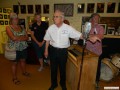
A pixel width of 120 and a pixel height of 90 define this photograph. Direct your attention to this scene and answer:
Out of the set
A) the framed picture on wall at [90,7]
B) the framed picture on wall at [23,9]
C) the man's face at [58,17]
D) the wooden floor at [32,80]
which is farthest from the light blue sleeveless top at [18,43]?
the framed picture on wall at [90,7]

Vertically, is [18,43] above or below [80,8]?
below

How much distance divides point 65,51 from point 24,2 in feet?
10.8

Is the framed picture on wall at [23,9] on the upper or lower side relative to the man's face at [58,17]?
upper

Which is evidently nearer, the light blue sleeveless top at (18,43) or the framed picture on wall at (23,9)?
the light blue sleeveless top at (18,43)

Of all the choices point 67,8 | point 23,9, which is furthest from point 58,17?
point 23,9

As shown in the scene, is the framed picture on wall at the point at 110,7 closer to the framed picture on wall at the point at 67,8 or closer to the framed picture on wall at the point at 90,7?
the framed picture on wall at the point at 90,7

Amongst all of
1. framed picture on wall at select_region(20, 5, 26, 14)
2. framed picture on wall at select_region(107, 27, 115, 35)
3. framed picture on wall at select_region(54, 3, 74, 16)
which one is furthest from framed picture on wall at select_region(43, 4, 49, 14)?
framed picture on wall at select_region(107, 27, 115, 35)

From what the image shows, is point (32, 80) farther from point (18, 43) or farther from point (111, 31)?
point (111, 31)

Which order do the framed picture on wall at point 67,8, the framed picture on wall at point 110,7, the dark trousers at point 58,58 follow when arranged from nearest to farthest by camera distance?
the dark trousers at point 58,58, the framed picture on wall at point 110,7, the framed picture on wall at point 67,8

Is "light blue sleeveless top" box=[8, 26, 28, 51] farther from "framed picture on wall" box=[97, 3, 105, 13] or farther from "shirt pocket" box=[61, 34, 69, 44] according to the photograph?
"framed picture on wall" box=[97, 3, 105, 13]

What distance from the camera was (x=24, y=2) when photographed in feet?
16.5

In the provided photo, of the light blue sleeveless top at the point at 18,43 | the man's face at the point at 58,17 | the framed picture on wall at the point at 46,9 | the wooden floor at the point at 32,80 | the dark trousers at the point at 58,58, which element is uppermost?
the framed picture on wall at the point at 46,9

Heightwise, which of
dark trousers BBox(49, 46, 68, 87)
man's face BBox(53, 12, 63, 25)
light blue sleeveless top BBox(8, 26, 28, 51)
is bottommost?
dark trousers BBox(49, 46, 68, 87)

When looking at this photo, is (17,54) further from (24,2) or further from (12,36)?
(24,2)
